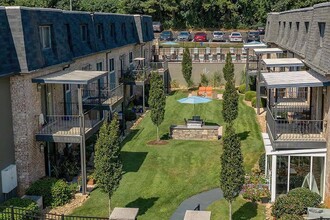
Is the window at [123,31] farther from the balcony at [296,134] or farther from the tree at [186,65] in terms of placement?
the balcony at [296,134]

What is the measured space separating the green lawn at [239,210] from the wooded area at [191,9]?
204 ft

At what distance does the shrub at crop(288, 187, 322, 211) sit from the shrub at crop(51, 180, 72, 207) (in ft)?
31.6

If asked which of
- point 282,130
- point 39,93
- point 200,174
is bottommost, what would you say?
point 200,174

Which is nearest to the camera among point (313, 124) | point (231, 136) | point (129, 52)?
point (231, 136)

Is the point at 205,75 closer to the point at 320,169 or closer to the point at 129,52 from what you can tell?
the point at 129,52

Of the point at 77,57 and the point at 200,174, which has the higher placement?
the point at 77,57

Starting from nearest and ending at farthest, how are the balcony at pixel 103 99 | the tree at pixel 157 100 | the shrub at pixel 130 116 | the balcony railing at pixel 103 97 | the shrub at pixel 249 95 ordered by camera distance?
the balcony at pixel 103 99 → the balcony railing at pixel 103 97 → the tree at pixel 157 100 → the shrub at pixel 130 116 → the shrub at pixel 249 95

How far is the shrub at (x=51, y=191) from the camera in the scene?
20625mm

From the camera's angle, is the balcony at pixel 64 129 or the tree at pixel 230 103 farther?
the tree at pixel 230 103

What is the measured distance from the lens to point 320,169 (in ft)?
68.3

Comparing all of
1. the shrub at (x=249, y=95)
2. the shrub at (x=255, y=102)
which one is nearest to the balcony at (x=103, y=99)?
the shrub at (x=255, y=102)

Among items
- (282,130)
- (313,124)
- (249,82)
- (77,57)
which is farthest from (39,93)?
(249,82)

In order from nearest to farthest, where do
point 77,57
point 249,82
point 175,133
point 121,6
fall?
point 77,57 → point 175,133 → point 249,82 → point 121,6

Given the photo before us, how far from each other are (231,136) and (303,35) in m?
14.1
